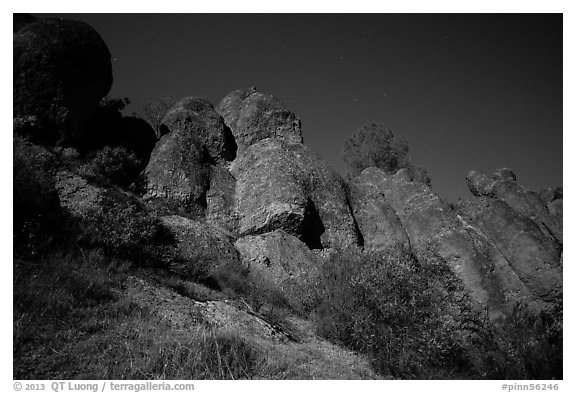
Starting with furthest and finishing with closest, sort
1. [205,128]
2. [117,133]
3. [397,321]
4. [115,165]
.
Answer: [205,128] < [117,133] < [115,165] < [397,321]

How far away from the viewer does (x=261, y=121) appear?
23.1 metres

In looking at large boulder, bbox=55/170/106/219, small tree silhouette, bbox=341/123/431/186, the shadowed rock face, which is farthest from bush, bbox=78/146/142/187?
small tree silhouette, bbox=341/123/431/186


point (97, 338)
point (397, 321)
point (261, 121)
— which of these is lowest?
point (97, 338)

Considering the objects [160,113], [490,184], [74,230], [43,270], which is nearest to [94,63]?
[74,230]

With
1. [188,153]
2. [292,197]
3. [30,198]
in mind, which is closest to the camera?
[30,198]

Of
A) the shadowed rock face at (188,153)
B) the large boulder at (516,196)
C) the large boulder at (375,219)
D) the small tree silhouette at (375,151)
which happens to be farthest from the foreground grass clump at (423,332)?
the small tree silhouette at (375,151)

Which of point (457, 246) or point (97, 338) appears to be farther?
point (457, 246)

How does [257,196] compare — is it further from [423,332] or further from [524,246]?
[524,246]

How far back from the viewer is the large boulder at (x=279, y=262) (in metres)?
12.2

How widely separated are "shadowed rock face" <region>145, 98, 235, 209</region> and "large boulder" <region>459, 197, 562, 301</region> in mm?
16449

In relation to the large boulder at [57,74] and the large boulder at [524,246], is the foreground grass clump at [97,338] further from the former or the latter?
the large boulder at [524,246]

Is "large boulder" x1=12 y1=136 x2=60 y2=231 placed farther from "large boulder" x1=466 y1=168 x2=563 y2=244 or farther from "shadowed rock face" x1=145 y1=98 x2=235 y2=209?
"large boulder" x1=466 y1=168 x2=563 y2=244

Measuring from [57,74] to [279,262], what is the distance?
13.2 m

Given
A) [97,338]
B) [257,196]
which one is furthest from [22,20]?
[97,338]
